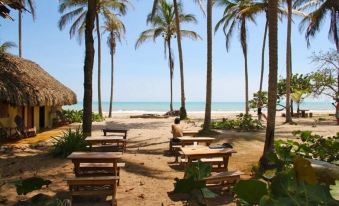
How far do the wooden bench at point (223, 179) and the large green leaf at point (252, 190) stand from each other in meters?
4.70

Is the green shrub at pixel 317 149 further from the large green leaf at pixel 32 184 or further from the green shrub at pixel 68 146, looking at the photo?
the green shrub at pixel 68 146

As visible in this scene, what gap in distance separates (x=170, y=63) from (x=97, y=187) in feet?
90.9

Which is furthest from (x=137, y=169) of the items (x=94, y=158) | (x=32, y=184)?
(x=32, y=184)

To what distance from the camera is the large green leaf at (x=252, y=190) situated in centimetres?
172

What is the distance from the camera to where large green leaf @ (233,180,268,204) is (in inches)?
67.6

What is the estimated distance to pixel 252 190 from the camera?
1728 millimetres

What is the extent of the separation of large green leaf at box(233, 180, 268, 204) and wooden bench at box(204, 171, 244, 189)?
4.70 meters

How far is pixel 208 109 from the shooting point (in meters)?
14.6

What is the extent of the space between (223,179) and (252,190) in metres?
4.99

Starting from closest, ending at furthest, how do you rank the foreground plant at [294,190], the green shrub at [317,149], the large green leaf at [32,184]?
the foreground plant at [294,190] < the large green leaf at [32,184] < the green shrub at [317,149]

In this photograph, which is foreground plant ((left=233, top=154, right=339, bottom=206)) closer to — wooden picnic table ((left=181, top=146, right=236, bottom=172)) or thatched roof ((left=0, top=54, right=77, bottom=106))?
wooden picnic table ((left=181, top=146, right=236, bottom=172))

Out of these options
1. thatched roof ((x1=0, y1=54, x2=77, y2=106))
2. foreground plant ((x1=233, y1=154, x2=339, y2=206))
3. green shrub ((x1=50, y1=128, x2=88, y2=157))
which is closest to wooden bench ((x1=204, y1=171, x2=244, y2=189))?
green shrub ((x1=50, y1=128, x2=88, y2=157))

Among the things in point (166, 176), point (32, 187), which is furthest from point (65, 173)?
point (32, 187)

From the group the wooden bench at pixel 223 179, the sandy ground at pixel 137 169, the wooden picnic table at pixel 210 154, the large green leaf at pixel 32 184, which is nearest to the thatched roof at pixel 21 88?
the sandy ground at pixel 137 169
